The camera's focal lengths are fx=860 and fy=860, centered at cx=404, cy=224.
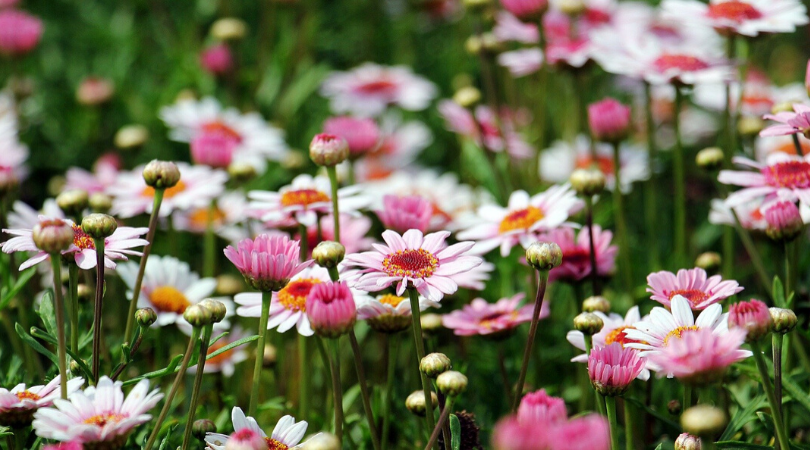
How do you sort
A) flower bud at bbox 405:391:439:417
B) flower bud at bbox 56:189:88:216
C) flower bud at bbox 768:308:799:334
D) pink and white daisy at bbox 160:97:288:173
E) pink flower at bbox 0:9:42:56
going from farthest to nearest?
1. pink flower at bbox 0:9:42:56
2. pink and white daisy at bbox 160:97:288:173
3. flower bud at bbox 56:189:88:216
4. flower bud at bbox 405:391:439:417
5. flower bud at bbox 768:308:799:334

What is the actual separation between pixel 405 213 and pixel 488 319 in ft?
1.03

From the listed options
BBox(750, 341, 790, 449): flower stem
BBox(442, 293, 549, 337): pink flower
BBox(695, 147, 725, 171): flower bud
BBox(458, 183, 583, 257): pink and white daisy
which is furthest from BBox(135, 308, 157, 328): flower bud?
BBox(695, 147, 725, 171): flower bud

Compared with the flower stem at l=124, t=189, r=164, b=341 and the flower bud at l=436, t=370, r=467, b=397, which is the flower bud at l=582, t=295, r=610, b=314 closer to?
the flower bud at l=436, t=370, r=467, b=397

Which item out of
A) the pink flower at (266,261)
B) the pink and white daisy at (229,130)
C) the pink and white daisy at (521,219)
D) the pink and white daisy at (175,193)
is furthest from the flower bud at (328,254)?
the pink and white daisy at (229,130)

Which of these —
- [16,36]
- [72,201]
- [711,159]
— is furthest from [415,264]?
[16,36]

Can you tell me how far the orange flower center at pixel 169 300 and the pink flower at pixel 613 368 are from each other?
1059mm

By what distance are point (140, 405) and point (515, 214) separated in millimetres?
1110

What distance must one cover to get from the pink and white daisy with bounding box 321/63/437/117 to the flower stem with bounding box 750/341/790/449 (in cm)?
218

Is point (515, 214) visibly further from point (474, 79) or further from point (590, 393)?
point (474, 79)

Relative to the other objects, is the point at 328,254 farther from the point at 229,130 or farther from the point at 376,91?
the point at 376,91

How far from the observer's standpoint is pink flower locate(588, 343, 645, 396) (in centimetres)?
142

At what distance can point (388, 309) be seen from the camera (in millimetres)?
1727

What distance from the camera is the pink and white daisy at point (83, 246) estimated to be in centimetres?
156

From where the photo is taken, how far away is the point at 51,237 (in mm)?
1334
